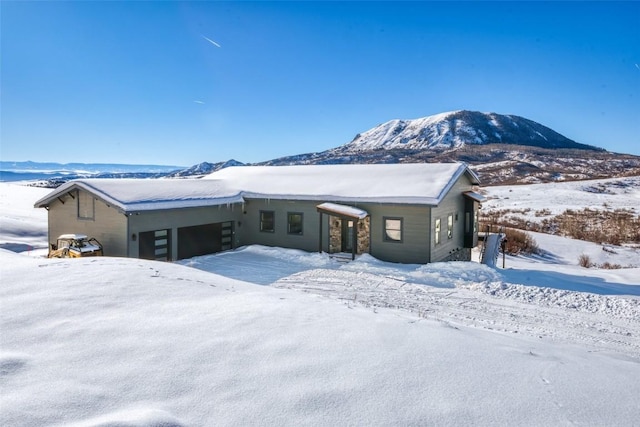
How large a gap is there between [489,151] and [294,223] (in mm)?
121600

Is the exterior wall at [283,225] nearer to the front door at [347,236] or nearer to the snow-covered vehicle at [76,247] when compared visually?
the front door at [347,236]

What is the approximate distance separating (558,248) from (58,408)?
2704cm

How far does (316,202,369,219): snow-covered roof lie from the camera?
15.8 m

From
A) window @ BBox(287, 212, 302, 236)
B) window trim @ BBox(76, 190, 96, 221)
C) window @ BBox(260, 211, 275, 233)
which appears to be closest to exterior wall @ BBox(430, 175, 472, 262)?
window @ BBox(287, 212, 302, 236)

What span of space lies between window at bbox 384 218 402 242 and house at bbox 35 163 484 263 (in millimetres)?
40

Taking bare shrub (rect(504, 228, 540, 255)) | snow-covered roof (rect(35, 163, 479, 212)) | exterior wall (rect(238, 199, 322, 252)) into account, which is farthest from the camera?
bare shrub (rect(504, 228, 540, 255))

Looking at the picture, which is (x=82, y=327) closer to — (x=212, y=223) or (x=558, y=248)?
(x=212, y=223)

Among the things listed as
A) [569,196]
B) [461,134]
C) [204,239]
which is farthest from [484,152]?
[204,239]

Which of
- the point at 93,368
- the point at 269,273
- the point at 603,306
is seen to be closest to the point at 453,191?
the point at 603,306

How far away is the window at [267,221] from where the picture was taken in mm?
18797

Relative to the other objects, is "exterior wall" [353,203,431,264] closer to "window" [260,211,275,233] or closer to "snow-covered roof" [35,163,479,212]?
"snow-covered roof" [35,163,479,212]

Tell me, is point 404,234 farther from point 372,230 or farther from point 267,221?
point 267,221

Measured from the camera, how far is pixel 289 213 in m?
18.3

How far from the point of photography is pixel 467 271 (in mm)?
14188
